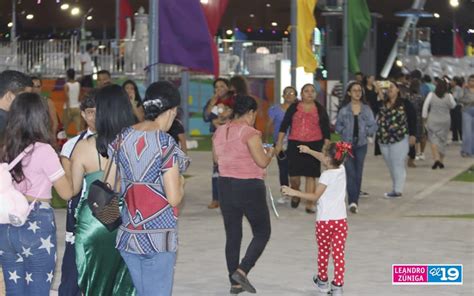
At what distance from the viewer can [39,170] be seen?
6723 millimetres

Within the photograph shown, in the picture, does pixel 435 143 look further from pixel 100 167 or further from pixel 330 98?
pixel 100 167

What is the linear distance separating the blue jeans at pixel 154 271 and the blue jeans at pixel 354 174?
8.95m

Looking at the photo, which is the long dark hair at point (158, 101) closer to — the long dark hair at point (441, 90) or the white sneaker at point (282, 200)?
the white sneaker at point (282, 200)

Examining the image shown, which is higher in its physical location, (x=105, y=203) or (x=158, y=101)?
(x=158, y=101)

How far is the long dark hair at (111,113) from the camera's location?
6980 millimetres

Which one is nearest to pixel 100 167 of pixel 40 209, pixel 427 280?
pixel 40 209

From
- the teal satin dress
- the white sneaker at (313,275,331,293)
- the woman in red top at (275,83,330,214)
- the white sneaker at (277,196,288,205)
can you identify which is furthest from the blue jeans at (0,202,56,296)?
the white sneaker at (277,196,288,205)

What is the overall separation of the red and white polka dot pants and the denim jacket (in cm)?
585

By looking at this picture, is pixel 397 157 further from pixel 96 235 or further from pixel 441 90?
pixel 96 235

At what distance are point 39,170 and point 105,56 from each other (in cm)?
2447

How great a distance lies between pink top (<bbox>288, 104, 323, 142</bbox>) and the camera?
14.7m

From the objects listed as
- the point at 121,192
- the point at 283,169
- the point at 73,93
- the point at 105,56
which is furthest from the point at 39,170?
the point at 105,56

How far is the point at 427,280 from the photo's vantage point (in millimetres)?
10539

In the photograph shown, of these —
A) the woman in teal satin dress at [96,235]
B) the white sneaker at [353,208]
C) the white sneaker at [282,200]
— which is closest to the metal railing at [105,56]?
the white sneaker at [282,200]
